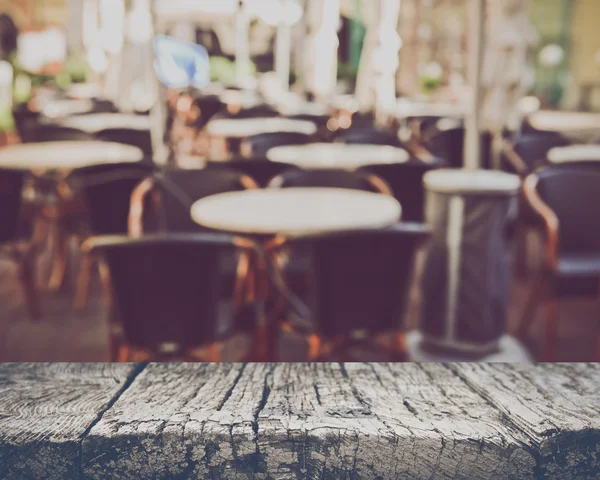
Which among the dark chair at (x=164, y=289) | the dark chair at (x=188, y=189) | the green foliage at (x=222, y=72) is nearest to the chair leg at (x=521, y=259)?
the dark chair at (x=188, y=189)

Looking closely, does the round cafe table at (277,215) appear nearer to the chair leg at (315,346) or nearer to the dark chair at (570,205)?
the chair leg at (315,346)

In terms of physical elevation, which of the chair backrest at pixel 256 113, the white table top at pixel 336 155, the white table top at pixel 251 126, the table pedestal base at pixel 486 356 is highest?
the chair backrest at pixel 256 113

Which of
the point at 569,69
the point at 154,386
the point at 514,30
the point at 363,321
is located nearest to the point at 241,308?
the point at 363,321

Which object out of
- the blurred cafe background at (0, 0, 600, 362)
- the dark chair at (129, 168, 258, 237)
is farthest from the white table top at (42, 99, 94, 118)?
the dark chair at (129, 168, 258, 237)

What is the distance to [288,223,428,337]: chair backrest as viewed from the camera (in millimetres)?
1987

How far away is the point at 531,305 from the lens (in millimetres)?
3328

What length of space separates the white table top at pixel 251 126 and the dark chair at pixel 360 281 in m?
3.40

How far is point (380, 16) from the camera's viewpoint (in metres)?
6.23

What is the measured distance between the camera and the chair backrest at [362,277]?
1.99 m

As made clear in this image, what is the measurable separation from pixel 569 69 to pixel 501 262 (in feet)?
62.8

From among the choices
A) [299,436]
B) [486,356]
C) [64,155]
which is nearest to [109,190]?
[64,155]

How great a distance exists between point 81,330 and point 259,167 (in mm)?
1210

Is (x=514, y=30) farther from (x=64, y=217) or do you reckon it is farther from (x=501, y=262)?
(x=64, y=217)

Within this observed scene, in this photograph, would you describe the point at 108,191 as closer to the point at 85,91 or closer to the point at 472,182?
the point at 472,182
